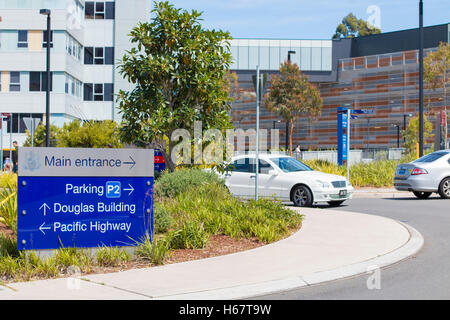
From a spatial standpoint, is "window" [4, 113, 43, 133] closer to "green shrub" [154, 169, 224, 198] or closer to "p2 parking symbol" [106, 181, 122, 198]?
"green shrub" [154, 169, 224, 198]

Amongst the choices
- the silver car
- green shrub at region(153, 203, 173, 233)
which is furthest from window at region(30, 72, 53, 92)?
green shrub at region(153, 203, 173, 233)

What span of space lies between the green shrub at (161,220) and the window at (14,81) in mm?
38177

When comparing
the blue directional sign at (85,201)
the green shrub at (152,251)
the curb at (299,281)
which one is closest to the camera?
the curb at (299,281)

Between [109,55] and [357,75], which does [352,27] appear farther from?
[109,55]

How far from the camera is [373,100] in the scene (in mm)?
76938

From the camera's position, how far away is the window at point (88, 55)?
A: 50219 millimetres

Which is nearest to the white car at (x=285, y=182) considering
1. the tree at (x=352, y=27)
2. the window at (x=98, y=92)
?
the window at (x=98, y=92)

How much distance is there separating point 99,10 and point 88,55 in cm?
386

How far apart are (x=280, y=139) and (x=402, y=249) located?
246 feet

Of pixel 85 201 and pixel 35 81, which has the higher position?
pixel 35 81

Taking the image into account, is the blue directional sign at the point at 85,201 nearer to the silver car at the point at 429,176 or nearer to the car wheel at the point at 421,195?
the silver car at the point at 429,176

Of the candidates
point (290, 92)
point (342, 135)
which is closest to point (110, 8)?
point (290, 92)

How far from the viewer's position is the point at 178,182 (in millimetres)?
13297
